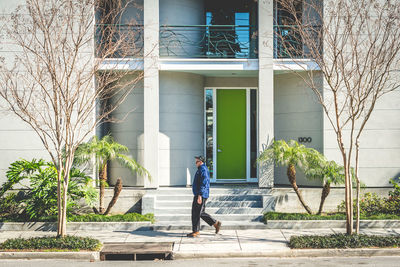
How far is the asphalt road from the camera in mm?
8727

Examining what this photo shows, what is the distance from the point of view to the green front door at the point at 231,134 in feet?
49.1

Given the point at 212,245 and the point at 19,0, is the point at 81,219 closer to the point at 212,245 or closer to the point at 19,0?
the point at 212,245

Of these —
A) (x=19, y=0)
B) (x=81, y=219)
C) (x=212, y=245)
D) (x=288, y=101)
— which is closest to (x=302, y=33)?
(x=288, y=101)

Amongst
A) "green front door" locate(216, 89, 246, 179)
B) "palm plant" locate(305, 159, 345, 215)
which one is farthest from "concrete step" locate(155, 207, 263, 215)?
"green front door" locate(216, 89, 246, 179)

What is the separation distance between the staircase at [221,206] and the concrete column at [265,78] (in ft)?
3.43

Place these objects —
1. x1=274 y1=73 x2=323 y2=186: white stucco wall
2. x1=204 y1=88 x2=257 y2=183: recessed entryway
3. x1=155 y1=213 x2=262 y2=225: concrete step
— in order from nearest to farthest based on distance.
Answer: x1=155 y1=213 x2=262 y2=225: concrete step
x1=274 y1=73 x2=323 y2=186: white stucco wall
x1=204 y1=88 x2=257 y2=183: recessed entryway

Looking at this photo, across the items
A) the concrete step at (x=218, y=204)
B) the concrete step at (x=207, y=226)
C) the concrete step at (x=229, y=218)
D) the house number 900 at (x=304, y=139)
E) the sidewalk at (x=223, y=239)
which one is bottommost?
the sidewalk at (x=223, y=239)

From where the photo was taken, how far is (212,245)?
9891 millimetres

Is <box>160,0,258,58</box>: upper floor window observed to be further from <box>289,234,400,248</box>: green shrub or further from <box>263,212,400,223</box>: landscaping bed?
<box>289,234,400,248</box>: green shrub

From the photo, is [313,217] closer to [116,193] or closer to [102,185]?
[116,193]

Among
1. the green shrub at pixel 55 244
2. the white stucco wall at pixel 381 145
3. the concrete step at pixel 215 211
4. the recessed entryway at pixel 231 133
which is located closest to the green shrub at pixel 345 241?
the concrete step at pixel 215 211

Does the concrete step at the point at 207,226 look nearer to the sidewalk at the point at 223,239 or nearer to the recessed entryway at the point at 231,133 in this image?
the sidewalk at the point at 223,239

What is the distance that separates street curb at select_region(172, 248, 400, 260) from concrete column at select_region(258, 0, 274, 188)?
158 inches

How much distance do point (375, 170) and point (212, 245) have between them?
6.10 meters
